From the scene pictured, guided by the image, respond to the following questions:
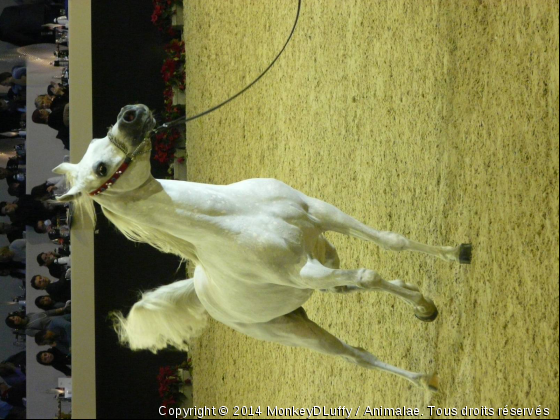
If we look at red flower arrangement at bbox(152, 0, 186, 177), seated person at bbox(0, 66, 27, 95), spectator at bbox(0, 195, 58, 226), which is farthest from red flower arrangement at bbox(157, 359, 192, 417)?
seated person at bbox(0, 66, 27, 95)

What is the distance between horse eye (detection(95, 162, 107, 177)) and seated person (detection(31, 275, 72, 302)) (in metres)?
2.42

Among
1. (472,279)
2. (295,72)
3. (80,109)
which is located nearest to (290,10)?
(295,72)

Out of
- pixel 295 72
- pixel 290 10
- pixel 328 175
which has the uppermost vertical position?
pixel 290 10

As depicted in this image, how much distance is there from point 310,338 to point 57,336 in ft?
5.46

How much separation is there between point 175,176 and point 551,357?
5395mm

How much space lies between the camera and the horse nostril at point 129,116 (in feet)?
7.30

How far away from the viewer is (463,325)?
2.93 meters

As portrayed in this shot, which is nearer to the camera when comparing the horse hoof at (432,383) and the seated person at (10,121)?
the horse hoof at (432,383)

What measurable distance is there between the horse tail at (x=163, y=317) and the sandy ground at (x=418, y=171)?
118 centimetres

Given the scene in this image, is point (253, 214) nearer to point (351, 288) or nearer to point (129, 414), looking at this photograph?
point (351, 288)

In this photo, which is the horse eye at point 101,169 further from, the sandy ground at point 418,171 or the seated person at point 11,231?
the seated person at point 11,231

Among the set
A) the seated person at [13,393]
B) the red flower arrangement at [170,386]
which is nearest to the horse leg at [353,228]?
the seated person at [13,393]

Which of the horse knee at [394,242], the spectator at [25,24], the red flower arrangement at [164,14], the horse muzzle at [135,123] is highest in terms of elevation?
the red flower arrangement at [164,14]

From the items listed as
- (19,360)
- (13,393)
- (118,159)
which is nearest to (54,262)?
(19,360)
